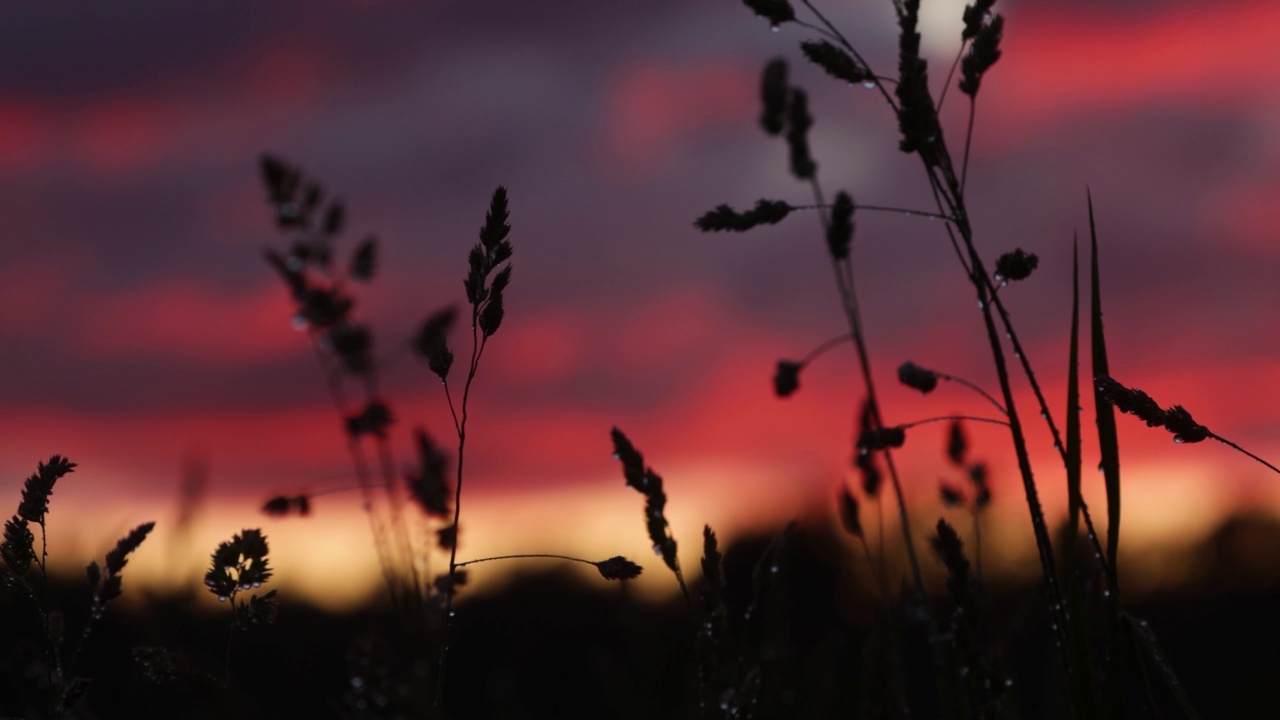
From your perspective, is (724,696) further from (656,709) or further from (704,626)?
(656,709)

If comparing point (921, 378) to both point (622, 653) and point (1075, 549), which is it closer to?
point (1075, 549)

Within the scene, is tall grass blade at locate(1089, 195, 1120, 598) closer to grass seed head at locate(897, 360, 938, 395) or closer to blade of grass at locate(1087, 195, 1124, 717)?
blade of grass at locate(1087, 195, 1124, 717)

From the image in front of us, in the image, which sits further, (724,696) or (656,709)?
(656,709)

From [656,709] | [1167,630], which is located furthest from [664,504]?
[1167,630]

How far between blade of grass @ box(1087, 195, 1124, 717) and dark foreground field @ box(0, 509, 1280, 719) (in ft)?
0.25

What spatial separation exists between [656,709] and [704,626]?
1396 millimetres

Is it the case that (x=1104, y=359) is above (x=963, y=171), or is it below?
below

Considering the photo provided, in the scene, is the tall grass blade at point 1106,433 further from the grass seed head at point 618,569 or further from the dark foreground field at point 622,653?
the grass seed head at point 618,569

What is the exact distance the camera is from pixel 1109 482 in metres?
1.98

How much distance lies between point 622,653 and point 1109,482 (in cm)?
928

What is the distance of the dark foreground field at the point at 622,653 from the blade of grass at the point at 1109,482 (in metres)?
0.08

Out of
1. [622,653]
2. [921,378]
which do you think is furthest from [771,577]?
[622,653]

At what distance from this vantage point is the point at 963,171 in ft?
7.38

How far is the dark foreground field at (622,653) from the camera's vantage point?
2.79 metres
